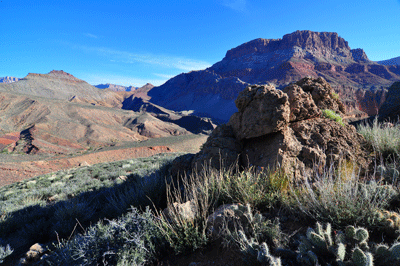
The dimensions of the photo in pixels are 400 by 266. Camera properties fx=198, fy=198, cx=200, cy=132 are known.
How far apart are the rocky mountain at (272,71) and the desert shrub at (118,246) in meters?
83.8

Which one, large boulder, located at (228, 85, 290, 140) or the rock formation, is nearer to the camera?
the rock formation

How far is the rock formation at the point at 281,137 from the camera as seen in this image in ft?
11.5

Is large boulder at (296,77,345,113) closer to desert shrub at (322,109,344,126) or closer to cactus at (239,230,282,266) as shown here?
desert shrub at (322,109,344,126)

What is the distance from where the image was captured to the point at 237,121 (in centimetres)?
Result: 446

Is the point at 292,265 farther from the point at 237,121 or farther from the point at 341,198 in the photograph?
the point at 237,121

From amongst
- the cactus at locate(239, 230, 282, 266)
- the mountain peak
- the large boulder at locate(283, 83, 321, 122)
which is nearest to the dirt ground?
the large boulder at locate(283, 83, 321, 122)

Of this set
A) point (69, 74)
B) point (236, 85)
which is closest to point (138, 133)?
point (236, 85)

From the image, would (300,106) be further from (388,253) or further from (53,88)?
(53,88)

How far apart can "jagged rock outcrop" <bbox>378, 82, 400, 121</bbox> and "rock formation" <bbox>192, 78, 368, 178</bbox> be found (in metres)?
6.93

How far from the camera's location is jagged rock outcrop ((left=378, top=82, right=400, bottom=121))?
8.79 meters

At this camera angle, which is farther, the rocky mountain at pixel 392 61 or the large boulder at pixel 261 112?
the rocky mountain at pixel 392 61

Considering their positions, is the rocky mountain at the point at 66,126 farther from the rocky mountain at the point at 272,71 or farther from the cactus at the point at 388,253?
the rocky mountain at the point at 272,71

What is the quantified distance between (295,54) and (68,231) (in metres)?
134

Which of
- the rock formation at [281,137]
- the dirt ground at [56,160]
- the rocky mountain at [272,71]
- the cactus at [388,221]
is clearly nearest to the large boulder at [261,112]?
the rock formation at [281,137]
